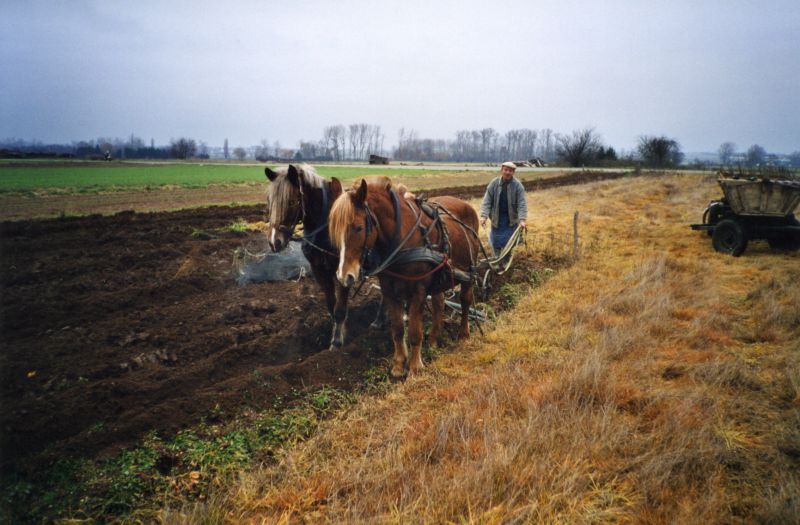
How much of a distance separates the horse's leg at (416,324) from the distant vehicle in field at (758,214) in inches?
344

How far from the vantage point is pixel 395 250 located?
13.3 feet

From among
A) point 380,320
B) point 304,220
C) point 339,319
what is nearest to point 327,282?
point 339,319

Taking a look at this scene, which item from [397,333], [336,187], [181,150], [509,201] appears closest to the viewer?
[397,333]

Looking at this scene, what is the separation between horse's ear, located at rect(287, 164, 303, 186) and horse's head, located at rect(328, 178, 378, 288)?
1372 mm

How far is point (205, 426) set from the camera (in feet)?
11.4

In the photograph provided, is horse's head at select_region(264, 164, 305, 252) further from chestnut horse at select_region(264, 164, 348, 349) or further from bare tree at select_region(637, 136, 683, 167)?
bare tree at select_region(637, 136, 683, 167)

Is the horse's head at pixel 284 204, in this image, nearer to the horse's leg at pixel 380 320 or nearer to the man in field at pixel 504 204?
the horse's leg at pixel 380 320

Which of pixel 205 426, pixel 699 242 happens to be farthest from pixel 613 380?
pixel 699 242

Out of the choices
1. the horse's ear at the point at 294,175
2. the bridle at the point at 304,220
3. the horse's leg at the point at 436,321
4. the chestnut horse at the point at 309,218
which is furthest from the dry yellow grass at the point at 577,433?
the horse's ear at the point at 294,175

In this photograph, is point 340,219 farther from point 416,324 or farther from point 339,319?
point 339,319

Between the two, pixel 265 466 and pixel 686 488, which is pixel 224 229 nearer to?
pixel 265 466

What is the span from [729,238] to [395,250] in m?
9.59

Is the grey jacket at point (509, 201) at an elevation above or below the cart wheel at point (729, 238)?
above

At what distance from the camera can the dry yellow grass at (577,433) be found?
96.3 inches
